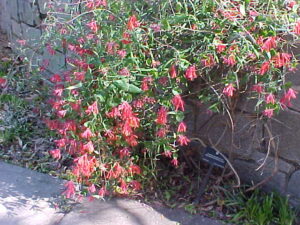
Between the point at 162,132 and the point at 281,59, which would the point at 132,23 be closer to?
the point at 162,132

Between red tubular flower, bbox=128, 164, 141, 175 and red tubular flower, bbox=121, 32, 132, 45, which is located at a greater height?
red tubular flower, bbox=121, 32, 132, 45

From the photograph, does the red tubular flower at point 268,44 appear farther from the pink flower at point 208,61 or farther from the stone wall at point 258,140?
the stone wall at point 258,140

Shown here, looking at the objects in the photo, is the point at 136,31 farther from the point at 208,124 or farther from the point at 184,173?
the point at 184,173

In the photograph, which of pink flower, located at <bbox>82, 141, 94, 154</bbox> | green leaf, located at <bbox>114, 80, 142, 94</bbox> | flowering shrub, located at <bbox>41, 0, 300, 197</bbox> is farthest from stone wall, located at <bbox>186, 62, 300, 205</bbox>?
pink flower, located at <bbox>82, 141, 94, 154</bbox>

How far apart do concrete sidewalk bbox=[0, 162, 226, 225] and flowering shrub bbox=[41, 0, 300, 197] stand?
18cm

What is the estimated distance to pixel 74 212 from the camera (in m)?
2.97

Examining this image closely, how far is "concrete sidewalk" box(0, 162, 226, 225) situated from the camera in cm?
290

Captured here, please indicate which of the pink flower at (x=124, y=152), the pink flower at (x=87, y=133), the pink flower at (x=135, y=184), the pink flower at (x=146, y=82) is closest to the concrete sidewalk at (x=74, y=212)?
the pink flower at (x=135, y=184)

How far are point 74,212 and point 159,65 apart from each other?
1102mm

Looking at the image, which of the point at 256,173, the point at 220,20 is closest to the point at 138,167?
the point at 256,173

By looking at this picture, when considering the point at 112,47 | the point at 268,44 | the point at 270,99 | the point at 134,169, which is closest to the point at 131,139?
the point at 134,169

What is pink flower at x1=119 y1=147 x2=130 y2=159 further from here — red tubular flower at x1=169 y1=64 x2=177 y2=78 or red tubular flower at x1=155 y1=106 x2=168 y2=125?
red tubular flower at x1=169 y1=64 x2=177 y2=78

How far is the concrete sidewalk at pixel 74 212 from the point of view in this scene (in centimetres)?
290

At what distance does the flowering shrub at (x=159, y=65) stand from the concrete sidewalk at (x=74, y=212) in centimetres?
18
